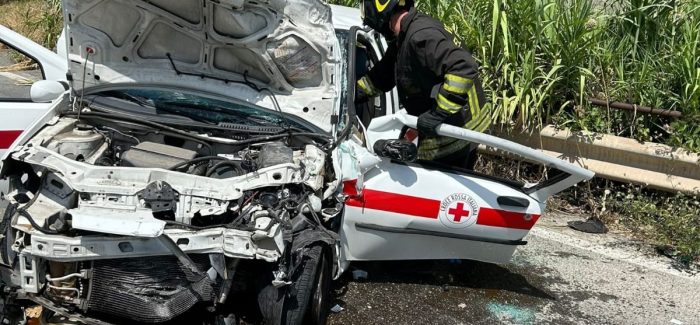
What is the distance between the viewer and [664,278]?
478 centimetres

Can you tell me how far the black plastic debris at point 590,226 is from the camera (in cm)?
546

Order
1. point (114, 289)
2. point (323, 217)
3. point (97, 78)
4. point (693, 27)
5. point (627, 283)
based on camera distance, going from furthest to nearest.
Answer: point (693, 27), point (627, 283), point (97, 78), point (323, 217), point (114, 289)

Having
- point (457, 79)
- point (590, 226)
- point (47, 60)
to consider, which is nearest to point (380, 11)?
point (457, 79)

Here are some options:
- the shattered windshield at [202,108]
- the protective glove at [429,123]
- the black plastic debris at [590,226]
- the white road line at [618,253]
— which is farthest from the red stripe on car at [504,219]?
the black plastic debris at [590,226]

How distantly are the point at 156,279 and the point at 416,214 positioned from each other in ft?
5.00

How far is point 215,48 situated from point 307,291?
145cm

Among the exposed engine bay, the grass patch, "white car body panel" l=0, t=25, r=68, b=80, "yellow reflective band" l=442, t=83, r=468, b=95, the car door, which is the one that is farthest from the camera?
the grass patch

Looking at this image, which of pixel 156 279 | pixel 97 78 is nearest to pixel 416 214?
pixel 156 279

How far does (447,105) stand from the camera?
13.3 feet

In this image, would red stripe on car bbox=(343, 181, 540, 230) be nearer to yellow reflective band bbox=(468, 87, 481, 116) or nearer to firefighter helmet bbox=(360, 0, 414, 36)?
yellow reflective band bbox=(468, 87, 481, 116)

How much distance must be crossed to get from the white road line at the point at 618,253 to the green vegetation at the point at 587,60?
925 millimetres

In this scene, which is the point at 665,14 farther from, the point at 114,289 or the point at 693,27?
the point at 114,289

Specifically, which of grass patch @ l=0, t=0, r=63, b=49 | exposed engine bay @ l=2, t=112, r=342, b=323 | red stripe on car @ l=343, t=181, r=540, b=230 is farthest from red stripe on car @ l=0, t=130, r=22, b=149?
grass patch @ l=0, t=0, r=63, b=49

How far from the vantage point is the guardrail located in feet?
17.5
